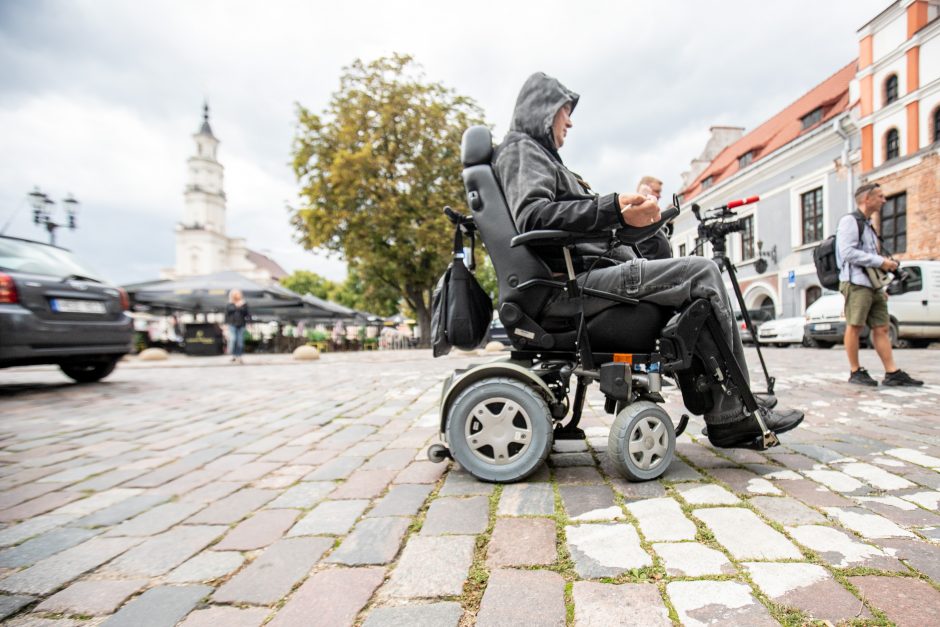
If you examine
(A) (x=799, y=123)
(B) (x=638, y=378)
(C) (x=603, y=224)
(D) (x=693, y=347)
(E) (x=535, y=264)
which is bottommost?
(B) (x=638, y=378)

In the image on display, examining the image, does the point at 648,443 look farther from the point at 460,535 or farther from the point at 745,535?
the point at 460,535

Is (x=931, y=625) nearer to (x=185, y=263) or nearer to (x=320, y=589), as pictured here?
(x=320, y=589)

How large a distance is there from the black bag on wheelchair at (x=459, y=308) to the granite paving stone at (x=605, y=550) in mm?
1035

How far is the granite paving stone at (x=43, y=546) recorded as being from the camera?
5.67 ft

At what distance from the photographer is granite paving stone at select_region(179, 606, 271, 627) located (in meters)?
1.31

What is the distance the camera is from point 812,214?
2297 centimetres

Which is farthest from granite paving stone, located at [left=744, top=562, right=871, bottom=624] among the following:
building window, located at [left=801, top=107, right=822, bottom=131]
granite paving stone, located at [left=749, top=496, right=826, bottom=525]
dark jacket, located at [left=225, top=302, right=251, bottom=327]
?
building window, located at [left=801, top=107, right=822, bottom=131]

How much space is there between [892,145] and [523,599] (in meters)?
25.6

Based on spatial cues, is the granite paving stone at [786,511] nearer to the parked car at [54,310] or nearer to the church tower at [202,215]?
the parked car at [54,310]

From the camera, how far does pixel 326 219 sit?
2012 centimetres

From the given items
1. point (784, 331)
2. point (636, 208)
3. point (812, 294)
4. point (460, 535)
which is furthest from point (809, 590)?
point (812, 294)

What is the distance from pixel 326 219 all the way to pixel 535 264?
19104mm

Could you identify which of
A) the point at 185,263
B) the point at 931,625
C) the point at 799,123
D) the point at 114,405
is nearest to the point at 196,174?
the point at 185,263

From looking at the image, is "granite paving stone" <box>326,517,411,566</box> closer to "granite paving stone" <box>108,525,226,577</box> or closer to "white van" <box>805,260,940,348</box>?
"granite paving stone" <box>108,525,226,577</box>
